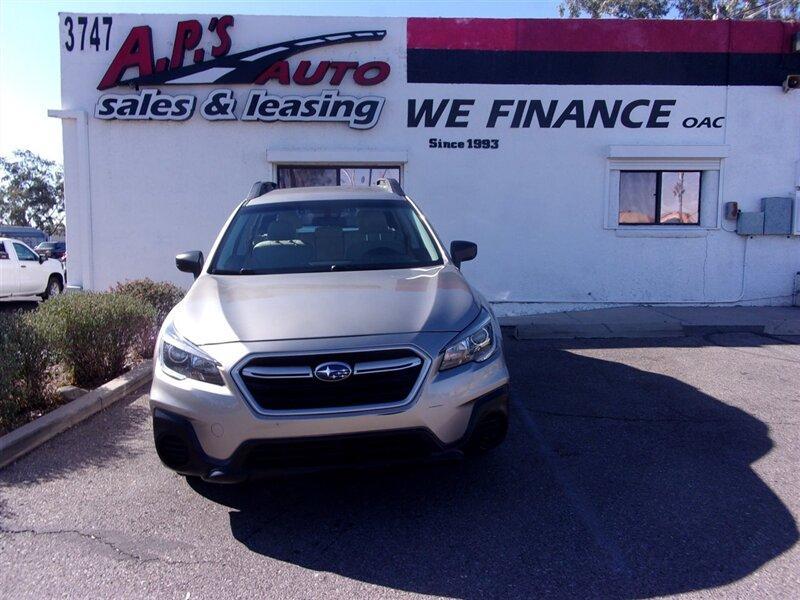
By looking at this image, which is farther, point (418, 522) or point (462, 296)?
point (462, 296)

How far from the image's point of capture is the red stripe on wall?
10500mm

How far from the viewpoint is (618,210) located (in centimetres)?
1086

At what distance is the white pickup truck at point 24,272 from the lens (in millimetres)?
14977

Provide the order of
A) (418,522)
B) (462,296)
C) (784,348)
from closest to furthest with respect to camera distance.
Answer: (418,522) → (462,296) → (784,348)

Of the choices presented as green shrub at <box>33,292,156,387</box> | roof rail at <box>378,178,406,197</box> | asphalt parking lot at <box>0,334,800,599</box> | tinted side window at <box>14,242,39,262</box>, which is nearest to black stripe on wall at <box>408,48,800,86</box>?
roof rail at <box>378,178,406,197</box>

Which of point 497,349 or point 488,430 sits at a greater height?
point 497,349

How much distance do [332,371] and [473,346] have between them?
814 millimetres

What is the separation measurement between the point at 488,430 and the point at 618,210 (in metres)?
7.85

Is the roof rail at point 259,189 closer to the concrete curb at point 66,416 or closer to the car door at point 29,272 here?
the concrete curb at point 66,416

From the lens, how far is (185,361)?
3771mm

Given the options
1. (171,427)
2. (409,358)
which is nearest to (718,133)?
(409,358)

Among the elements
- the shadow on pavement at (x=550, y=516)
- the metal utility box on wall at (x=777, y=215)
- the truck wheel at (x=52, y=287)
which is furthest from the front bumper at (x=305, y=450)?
the truck wheel at (x=52, y=287)

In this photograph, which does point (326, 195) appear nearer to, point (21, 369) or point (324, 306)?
point (324, 306)

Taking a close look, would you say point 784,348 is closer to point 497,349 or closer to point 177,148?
point 497,349
